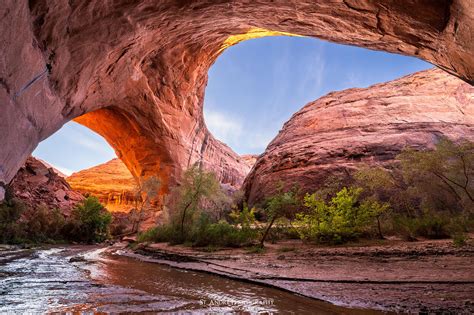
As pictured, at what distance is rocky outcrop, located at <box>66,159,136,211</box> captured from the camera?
40.3 m

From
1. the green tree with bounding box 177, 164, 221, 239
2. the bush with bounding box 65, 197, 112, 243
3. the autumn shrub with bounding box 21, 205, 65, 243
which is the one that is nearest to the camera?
the green tree with bounding box 177, 164, 221, 239

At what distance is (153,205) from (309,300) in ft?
71.9

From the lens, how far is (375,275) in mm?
4977

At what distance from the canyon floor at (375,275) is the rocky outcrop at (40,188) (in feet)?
65.0

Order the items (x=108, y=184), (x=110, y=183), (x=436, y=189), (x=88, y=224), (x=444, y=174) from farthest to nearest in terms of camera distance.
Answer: (x=110, y=183)
(x=108, y=184)
(x=88, y=224)
(x=436, y=189)
(x=444, y=174)

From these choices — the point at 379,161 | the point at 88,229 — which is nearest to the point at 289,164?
the point at 379,161

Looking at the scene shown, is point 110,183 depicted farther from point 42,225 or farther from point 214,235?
point 214,235

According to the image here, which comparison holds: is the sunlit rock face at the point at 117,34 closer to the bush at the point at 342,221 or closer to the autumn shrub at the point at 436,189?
the autumn shrub at the point at 436,189

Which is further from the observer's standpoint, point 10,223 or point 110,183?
point 110,183

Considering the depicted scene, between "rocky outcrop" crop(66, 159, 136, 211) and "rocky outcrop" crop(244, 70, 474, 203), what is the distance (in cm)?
2506

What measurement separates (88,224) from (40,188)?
229 inches

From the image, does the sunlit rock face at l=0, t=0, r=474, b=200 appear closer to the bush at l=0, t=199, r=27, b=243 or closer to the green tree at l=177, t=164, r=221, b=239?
the green tree at l=177, t=164, r=221, b=239

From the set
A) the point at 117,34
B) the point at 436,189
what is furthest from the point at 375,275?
the point at 117,34

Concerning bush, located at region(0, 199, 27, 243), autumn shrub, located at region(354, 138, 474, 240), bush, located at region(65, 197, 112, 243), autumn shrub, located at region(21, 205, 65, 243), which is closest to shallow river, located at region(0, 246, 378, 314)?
autumn shrub, located at region(354, 138, 474, 240)
